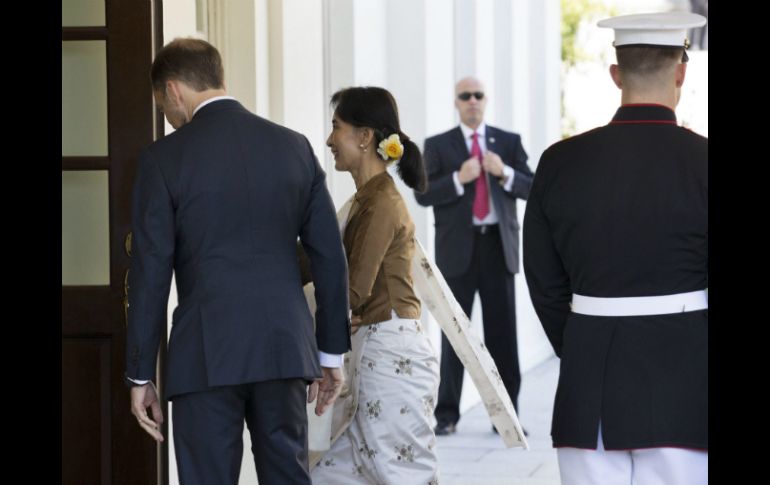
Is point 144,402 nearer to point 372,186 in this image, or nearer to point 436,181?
point 372,186

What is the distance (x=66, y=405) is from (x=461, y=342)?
4.69 feet

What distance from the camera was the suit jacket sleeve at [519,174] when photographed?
797 centimetres

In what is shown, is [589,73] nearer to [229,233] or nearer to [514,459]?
[514,459]

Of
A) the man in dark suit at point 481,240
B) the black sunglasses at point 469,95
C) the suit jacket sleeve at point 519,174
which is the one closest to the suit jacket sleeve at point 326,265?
the man in dark suit at point 481,240

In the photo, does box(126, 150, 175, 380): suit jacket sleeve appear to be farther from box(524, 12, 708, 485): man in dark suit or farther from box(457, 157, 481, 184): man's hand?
box(457, 157, 481, 184): man's hand

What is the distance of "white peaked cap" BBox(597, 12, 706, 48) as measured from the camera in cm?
324

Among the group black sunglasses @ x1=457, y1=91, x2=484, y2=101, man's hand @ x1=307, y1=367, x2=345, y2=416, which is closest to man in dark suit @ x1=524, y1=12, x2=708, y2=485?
man's hand @ x1=307, y1=367, x2=345, y2=416

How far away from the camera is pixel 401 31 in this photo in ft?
28.8

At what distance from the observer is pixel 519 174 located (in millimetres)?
8016

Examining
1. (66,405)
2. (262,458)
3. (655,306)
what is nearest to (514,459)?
(66,405)

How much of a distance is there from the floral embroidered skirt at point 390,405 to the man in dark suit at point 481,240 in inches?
131

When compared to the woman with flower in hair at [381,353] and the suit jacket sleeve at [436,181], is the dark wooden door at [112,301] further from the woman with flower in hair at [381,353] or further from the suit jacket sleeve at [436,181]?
the suit jacket sleeve at [436,181]

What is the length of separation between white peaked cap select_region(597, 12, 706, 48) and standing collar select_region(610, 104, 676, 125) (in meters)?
0.16
